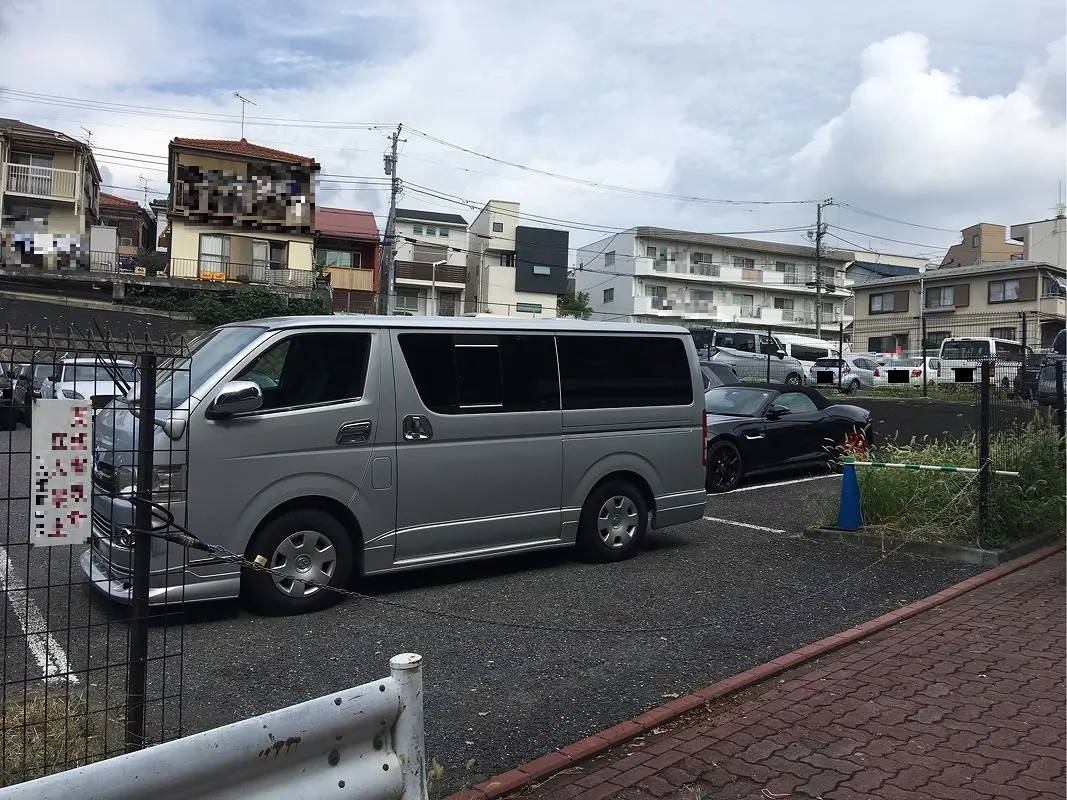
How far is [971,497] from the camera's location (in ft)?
25.2

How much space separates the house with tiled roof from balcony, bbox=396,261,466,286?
15114 millimetres

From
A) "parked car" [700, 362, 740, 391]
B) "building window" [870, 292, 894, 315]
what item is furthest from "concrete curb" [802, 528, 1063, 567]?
"building window" [870, 292, 894, 315]

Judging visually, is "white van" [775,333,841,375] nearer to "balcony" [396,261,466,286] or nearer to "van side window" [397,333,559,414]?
"balcony" [396,261,466,286]

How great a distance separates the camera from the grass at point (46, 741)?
2914 millimetres

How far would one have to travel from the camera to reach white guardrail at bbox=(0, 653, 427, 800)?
6.75 ft

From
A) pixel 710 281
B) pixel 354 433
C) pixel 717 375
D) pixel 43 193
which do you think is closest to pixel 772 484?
pixel 354 433

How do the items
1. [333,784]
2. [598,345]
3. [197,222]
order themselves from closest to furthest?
1. [333,784]
2. [598,345]
3. [197,222]

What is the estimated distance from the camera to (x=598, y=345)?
Result: 23.1 ft

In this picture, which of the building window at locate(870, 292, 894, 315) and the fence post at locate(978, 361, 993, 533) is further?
the building window at locate(870, 292, 894, 315)

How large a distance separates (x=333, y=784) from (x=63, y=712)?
1586mm

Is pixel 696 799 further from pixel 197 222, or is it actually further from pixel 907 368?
pixel 197 222

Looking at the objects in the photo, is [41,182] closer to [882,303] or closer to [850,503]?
[850,503]

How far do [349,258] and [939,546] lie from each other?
4063cm

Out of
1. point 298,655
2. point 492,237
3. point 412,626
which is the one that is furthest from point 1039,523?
point 492,237
